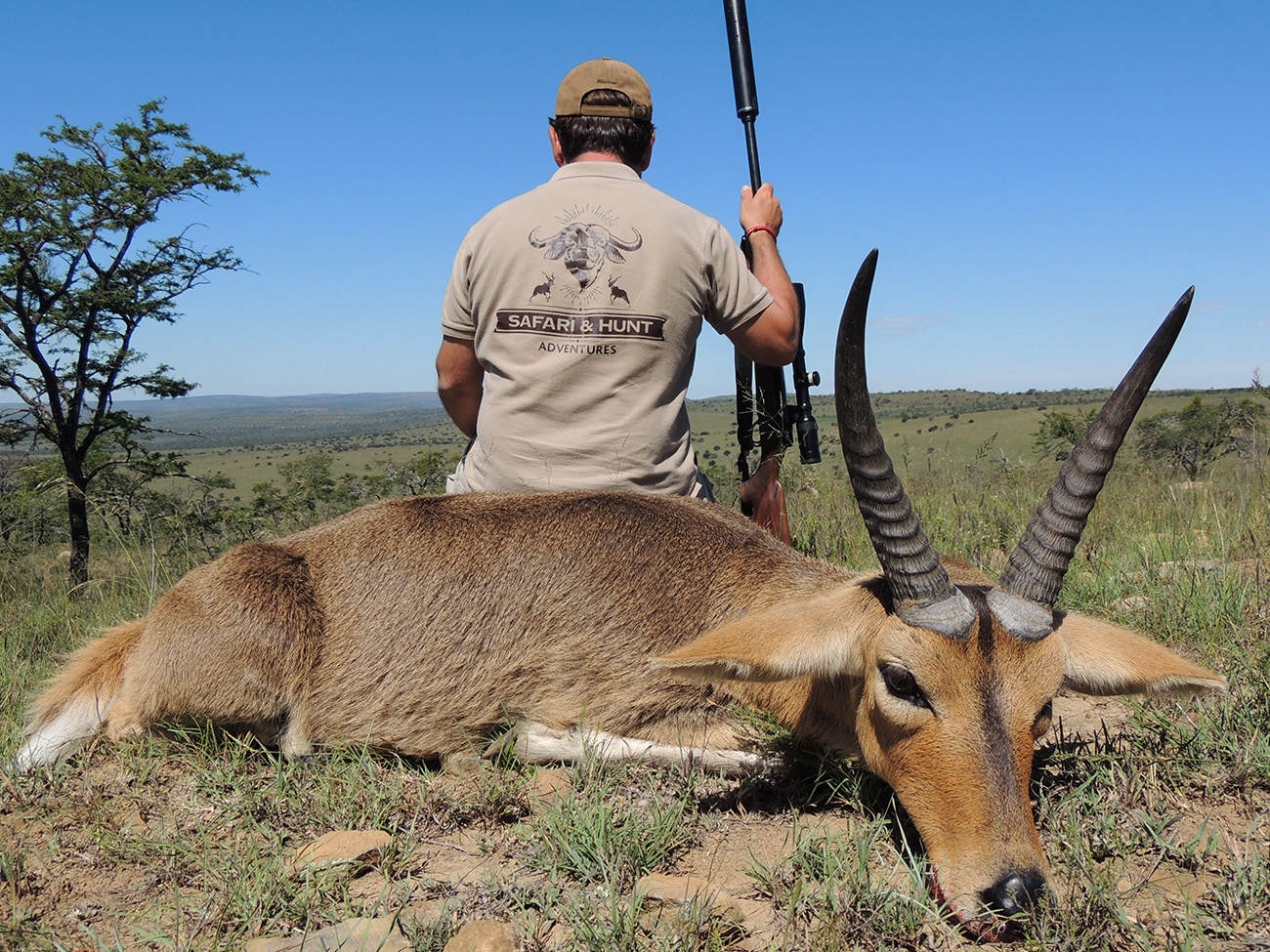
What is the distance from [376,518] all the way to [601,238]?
1.90 m

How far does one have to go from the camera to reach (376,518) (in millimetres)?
4164

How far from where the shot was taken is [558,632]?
3.71 m

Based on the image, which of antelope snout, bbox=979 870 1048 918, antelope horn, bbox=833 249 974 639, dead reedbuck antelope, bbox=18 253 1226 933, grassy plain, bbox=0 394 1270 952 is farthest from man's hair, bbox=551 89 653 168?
antelope snout, bbox=979 870 1048 918

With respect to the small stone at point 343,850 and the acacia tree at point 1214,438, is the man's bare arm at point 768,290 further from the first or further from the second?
the acacia tree at point 1214,438

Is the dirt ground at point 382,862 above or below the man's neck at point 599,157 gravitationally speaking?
below

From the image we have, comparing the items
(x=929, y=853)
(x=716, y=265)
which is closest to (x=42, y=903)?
(x=929, y=853)

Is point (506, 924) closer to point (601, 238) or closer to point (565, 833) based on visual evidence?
point (565, 833)

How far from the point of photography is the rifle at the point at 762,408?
18.4 feet

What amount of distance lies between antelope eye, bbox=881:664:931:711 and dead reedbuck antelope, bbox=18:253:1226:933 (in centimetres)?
3

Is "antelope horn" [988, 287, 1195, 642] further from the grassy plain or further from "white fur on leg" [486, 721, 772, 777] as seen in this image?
"white fur on leg" [486, 721, 772, 777]

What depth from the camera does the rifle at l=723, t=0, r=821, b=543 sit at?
5.60 metres

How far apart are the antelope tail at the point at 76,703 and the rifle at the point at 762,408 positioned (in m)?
3.82

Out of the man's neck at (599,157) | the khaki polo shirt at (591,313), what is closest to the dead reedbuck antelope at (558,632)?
the khaki polo shirt at (591,313)

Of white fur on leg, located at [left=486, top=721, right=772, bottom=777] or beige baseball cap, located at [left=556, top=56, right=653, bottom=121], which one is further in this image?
beige baseball cap, located at [left=556, top=56, right=653, bottom=121]
